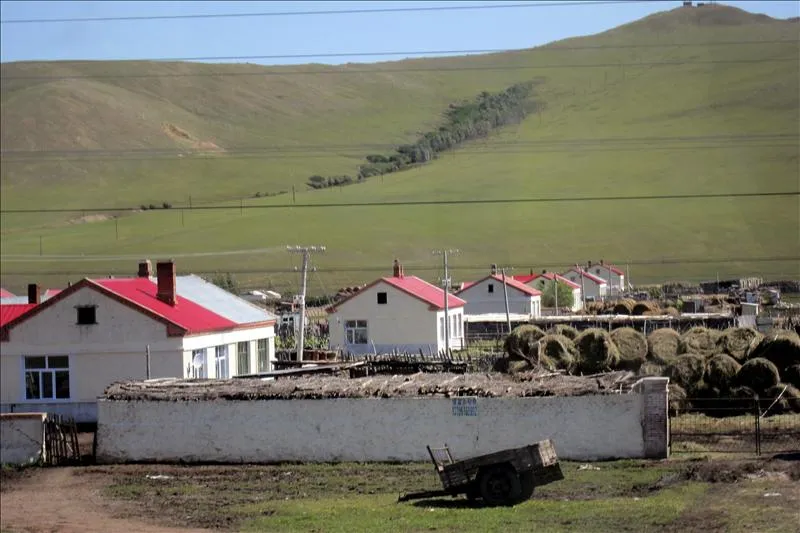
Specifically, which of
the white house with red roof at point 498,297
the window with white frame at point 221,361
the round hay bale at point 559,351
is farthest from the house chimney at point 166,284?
the white house with red roof at point 498,297

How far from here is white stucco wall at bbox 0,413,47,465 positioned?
3159 centimetres

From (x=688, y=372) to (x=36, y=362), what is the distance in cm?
2074

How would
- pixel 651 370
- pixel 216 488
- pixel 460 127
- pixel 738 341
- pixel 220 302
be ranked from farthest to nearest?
pixel 460 127
pixel 220 302
pixel 738 341
pixel 651 370
pixel 216 488

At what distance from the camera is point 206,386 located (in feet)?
105

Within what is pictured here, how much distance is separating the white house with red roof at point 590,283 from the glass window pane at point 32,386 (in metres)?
38.9

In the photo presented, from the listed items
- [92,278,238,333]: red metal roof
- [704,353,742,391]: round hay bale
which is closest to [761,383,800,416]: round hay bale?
[704,353,742,391]: round hay bale

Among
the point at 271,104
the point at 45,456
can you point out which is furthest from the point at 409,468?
the point at 271,104

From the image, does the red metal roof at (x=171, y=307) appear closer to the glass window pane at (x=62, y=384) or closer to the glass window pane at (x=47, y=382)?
the glass window pane at (x=62, y=384)

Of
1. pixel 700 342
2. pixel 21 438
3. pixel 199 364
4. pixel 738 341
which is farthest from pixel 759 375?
pixel 21 438

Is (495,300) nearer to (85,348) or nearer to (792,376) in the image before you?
(85,348)

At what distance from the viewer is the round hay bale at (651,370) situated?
36219mm

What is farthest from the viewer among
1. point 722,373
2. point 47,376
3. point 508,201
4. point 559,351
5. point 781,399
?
point 508,201

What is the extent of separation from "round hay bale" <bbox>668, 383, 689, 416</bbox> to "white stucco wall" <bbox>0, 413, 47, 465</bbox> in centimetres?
1663

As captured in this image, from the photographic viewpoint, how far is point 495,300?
3145 inches
